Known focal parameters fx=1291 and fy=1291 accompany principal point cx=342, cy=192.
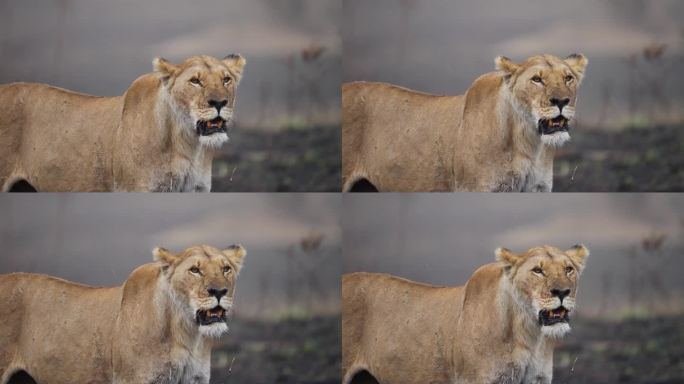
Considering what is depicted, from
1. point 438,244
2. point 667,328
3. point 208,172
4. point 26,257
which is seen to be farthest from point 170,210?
point 667,328

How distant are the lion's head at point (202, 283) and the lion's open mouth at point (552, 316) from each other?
6.84 feet

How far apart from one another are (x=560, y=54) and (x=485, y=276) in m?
1.58

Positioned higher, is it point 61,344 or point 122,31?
point 122,31

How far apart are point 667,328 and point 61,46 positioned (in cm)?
455

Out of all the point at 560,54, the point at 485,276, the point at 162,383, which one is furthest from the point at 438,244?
the point at 162,383

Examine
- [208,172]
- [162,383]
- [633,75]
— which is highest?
[633,75]

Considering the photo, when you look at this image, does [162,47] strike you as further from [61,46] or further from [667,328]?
[667,328]

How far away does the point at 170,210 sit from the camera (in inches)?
343

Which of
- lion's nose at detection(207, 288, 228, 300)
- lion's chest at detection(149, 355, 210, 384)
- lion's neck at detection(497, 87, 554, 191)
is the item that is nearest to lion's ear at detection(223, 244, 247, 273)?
lion's nose at detection(207, 288, 228, 300)

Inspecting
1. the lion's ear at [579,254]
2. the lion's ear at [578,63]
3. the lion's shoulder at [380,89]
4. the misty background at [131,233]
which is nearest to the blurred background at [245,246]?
the misty background at [131,233]

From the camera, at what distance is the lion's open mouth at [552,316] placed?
855cm

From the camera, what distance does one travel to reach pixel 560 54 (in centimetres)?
873

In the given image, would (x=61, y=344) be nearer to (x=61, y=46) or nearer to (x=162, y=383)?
(x=162, y=383)

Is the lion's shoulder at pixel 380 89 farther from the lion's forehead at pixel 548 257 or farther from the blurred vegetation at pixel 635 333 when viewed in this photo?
the blurred vegetation at pixel 635 333
